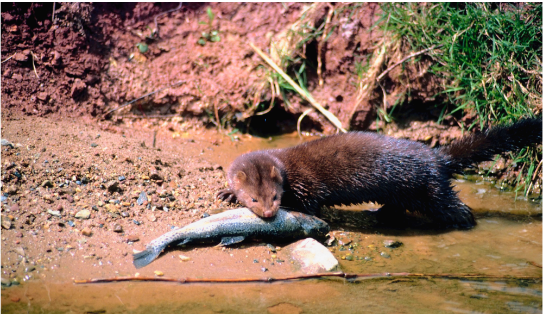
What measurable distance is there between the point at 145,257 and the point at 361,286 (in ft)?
5.39

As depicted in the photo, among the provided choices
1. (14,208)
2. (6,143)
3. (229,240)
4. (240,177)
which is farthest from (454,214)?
(6,143)

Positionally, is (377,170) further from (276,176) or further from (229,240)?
(229,240)

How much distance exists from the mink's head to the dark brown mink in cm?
1

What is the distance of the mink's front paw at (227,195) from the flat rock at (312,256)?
0.85 metres

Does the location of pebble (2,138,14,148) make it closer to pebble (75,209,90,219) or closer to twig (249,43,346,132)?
pebble (75,209,90,219)

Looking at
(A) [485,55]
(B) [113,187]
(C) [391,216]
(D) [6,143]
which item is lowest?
(C) [391,216]

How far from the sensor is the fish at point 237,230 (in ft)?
13.0

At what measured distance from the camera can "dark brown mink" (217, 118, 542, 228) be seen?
191 inches

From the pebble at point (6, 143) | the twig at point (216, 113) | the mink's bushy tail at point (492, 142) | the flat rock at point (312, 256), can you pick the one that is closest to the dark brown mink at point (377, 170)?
the mink's bushy tail at point (492, 142)

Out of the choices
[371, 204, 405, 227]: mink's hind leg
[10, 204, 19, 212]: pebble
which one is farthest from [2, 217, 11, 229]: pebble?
[371, 204, 405, 227]: mink's hind leg

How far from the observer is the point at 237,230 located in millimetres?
4191

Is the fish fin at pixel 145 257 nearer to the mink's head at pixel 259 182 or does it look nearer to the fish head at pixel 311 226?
the mink's head at pixel 259 182

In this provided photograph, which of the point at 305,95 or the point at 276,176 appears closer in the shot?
the point at 276,176

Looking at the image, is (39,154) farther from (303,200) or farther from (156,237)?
(303,200)
